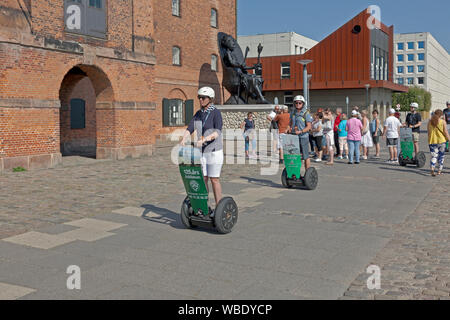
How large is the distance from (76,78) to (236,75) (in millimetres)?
11141

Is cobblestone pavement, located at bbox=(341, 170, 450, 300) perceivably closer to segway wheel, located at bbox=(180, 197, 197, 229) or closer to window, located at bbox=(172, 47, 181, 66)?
segway wheel, located at bbox=(180, 197, 197, 229)

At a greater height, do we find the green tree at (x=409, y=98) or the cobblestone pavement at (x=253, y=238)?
the green tree at (x=409, y=98)

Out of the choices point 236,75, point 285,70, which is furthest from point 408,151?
point 285,70

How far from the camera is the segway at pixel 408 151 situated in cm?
1455

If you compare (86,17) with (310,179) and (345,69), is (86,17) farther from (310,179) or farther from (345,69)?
(345,69)

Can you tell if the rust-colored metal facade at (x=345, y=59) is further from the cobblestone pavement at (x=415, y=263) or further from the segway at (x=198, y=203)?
the segway at (x=198, y=203)

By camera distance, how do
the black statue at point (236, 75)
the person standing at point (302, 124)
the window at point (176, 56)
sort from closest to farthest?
the person standing at point (302, 124)
the black statue at point (236, 75)
the window at point (176, 56)

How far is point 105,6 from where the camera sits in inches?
696

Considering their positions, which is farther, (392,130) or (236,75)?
(236,75)

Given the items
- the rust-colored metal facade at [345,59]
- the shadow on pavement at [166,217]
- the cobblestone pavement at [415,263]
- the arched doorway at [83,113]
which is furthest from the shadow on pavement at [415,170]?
the rust-colored metal facade at [345,59]

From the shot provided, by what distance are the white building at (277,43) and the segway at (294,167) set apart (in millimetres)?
59786

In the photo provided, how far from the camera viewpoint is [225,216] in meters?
6.67

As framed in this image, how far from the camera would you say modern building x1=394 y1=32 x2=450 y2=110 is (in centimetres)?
10998

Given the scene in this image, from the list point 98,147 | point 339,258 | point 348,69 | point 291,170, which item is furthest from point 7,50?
point 348,69
